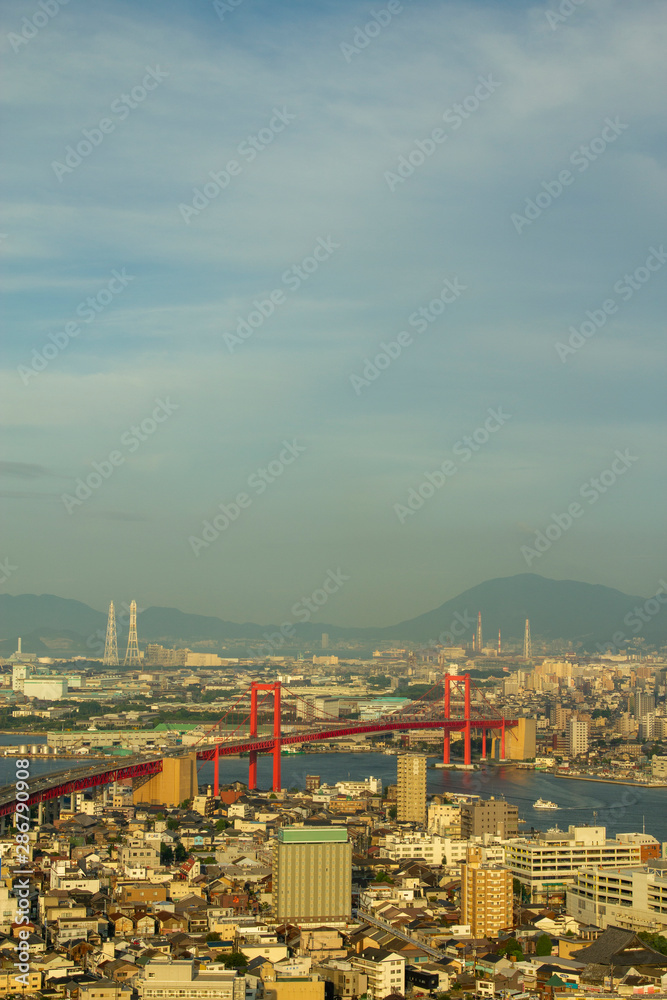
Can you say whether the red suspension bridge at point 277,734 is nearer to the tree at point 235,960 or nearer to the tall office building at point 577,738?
the tall office building at point 577,738

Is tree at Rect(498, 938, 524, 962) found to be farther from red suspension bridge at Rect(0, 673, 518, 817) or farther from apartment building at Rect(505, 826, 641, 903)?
red suspension bridge at Rect(0, 673, 518, 817)

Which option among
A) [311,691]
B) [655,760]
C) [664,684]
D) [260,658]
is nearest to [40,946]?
[655,760]

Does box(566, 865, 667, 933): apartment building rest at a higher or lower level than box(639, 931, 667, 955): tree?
higher

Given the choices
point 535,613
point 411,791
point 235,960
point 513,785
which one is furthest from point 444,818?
point 535,613

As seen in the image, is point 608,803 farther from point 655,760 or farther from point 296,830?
point 296,830

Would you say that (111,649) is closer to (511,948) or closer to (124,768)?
(124,768)

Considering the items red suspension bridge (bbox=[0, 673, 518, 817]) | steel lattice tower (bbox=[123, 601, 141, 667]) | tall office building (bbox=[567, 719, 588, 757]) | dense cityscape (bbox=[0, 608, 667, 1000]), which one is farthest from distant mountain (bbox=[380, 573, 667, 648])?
dense cityscape (bbox=[0, 608, 667, 1000])
